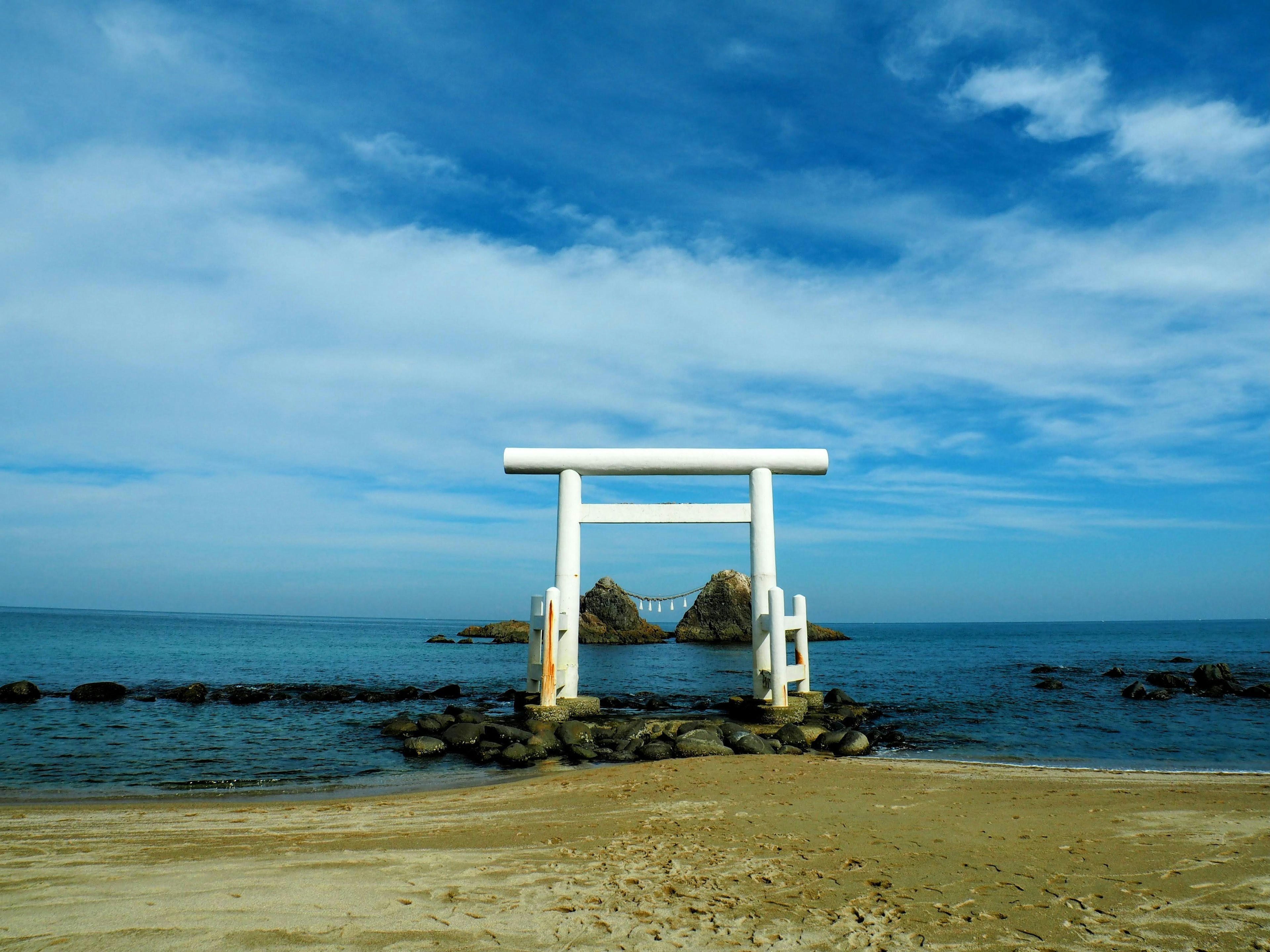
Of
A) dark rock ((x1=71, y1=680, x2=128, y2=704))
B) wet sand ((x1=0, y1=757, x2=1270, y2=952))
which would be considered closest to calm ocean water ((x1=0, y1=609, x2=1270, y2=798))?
dark rock ((x1=71, y1=680, x2=128, y2=704))

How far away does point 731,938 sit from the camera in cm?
379

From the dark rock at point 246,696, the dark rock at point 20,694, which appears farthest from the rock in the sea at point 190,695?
the dark rock at point 20,694

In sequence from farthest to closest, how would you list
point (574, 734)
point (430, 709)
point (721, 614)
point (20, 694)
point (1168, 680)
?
1. point (721, 614)
2. point (1168, 680)
3. point (20, 694)
4. point (430, 709)
5. point (574, 734)

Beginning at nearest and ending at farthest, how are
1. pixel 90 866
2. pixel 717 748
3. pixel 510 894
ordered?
pixel 510 894 < pixel 90 866 < pixel 717 748

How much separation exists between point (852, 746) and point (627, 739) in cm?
331

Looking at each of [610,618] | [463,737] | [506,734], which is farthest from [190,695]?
[610,618]

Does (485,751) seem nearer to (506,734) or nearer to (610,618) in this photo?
(506,734)

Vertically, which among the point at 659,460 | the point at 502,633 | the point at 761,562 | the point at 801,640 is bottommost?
the point at 502,633

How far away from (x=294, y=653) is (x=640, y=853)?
46.5 m

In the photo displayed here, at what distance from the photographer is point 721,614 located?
2768 inches

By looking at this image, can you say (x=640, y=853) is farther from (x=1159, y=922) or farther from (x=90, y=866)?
(x=90, y=866)

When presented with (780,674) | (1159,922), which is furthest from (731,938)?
(780,674)

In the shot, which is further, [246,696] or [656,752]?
[246,696]

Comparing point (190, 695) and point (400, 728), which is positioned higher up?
point (400, 728)
